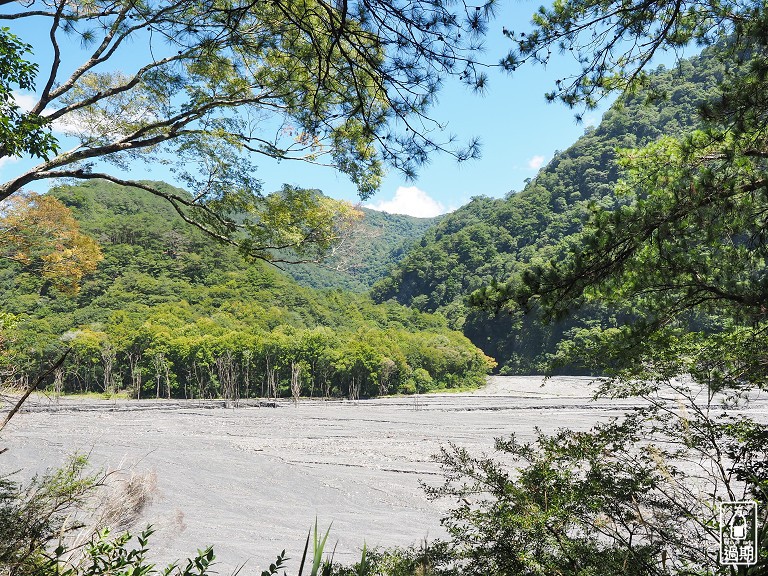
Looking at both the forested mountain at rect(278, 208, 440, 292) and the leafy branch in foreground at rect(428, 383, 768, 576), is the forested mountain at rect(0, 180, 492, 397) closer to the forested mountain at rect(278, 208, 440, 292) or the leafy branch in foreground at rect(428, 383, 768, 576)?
the forested mountain at rect(278, 208, 440, 292)

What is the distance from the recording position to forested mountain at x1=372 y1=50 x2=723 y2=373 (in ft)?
169

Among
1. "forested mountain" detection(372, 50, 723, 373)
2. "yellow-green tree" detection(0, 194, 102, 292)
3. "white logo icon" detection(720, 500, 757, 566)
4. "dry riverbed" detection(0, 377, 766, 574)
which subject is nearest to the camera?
"white logo icon" detection(720, 500, 757, 566)

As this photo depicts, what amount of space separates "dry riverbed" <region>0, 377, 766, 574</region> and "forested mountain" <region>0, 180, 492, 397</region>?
4878 mm

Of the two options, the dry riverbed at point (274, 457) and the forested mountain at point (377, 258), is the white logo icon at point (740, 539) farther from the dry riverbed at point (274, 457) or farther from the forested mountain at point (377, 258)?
the forested mountain at point (377, 258)

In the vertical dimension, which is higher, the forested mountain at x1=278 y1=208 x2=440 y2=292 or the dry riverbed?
the forested mountain at x1=278 y1=208 x2=440 y2=292

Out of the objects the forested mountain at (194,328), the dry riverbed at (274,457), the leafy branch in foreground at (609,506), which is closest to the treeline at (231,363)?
the forested mountain at (194,328)

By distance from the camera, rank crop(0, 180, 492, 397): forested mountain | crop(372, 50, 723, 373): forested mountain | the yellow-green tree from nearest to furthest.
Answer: the yellow-green tree → crop(0, 180, 492, 397): forested mountain → crop(372, 50, 723, 373): forested mountain

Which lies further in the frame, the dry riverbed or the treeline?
the treeline

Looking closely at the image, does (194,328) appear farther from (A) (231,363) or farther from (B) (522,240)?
(B) (522,240)

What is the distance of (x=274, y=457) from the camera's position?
1709 cm

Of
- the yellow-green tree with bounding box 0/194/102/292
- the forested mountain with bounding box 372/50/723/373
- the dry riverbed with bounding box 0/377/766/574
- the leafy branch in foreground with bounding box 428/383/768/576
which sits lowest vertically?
the dry riverbed with bounding box 0/377/766/574

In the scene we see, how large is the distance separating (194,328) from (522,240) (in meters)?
40.0

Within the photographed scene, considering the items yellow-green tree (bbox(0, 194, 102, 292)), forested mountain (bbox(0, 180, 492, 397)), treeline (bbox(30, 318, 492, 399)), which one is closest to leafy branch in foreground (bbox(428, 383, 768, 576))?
yellow-green tree (bbox(0, 194, 102, 292))

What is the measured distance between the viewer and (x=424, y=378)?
45688mm
